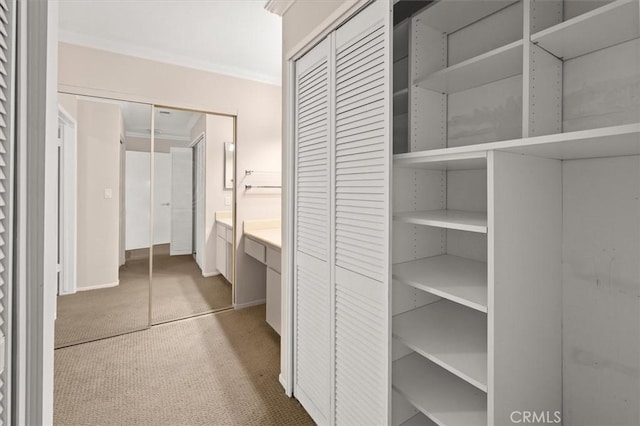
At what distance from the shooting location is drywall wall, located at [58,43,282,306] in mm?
2758

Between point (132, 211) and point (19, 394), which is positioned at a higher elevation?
point (132, 211)

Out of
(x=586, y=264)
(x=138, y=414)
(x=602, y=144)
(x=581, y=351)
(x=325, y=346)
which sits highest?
(x=602, y=144)

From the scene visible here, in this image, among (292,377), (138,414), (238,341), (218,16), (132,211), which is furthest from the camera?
(132,211)

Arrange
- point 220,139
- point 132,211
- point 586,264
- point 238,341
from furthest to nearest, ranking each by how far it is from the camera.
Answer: point 220,139 → point 132,211 → point 238,341 → point 586,264

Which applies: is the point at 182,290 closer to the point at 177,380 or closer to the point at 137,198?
the point at 137,198

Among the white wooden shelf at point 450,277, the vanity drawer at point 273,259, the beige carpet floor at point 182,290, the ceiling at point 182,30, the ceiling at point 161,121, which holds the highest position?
the ceiling at point 182,30

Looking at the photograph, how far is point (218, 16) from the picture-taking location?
246 cm

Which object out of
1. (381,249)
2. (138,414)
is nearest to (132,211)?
(138,414)

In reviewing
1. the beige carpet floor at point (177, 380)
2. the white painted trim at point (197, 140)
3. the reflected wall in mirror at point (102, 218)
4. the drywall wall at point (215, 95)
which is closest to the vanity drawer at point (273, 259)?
the beige carpet floor at point (177, 380)

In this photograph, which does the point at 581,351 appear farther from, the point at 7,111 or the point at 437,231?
the point at 7,111

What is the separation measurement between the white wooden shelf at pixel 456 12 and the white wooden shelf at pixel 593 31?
0.41 m

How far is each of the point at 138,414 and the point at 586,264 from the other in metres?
2.40

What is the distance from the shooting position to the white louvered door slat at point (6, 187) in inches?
29.6

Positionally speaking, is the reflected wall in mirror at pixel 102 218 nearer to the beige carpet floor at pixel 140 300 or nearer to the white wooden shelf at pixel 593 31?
the beige carpet floor at pixel 140 300
